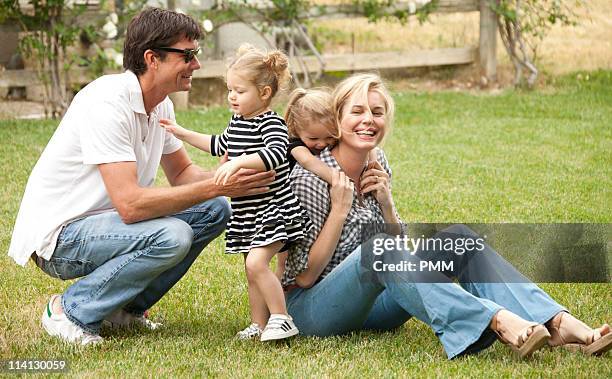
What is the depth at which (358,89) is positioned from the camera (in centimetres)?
376

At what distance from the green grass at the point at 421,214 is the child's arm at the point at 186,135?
741 mm

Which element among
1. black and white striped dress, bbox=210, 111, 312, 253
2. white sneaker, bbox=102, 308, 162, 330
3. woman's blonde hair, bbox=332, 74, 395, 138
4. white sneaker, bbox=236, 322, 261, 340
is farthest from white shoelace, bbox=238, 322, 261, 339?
woman's blonde hair, bbox=332, 74, 395, 138

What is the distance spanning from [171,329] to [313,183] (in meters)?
0.89

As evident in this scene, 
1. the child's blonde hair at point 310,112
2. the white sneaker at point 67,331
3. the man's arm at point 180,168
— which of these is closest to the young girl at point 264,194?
the child's blonde hair at point 310,112

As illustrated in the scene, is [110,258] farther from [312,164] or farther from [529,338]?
[529,338]

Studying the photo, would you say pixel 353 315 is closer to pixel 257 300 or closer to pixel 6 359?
pixel 257 300

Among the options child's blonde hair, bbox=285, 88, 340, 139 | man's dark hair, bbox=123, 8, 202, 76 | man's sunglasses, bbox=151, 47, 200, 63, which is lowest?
child's blonde hair, bbox=285, 88, 340, 139

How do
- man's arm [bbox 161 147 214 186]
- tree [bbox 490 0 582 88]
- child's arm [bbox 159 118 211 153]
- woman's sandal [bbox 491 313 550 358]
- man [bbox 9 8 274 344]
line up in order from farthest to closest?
tree [bbox 490 0 582 88] < man's arm [bbox 161 147 214 186] < child's arm [bbox 159 118 211 153] < man [bbox 9 8 274 344] < woman's sandal [bbox 491 313 550 358]

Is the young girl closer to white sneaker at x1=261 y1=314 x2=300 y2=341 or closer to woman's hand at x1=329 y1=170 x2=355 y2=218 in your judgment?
white sneaker at x1=261 y1=314 x2=300 y2=341

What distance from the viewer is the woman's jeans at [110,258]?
12.0ft


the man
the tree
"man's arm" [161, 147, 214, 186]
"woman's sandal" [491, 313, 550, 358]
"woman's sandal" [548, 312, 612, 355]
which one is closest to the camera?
"woman's sandal" [491, 313, 550, 358]

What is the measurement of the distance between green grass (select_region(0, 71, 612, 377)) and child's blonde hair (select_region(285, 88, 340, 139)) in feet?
2.60

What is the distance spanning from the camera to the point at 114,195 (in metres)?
3.63

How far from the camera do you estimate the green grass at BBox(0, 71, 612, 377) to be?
3.55m
